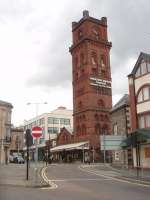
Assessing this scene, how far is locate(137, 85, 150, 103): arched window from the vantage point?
3929 cm

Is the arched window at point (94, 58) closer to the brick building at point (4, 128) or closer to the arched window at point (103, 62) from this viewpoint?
the arched window at point (103, 62)

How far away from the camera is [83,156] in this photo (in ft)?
256

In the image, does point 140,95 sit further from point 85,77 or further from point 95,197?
point 85,77

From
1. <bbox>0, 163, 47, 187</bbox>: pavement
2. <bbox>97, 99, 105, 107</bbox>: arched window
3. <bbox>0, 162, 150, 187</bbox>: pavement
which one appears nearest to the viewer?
<bbox>0, 163, 47, 187</bbox>: pavement

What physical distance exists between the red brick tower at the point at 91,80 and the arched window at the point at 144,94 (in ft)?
127

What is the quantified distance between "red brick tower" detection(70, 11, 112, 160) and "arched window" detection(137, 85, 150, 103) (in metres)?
38.6

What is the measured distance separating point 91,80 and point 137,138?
48753 millimetres

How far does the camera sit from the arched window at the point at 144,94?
3929 centimetres

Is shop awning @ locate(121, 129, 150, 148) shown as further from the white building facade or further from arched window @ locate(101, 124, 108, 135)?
the white building facade

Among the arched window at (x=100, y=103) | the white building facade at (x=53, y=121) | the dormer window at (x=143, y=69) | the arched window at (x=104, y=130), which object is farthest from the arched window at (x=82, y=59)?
the dormer window at (x=143, y=69)

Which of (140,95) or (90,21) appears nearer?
(140,95)

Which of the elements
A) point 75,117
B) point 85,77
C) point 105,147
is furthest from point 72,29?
point 105,147

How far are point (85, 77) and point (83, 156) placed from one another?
1908 cm

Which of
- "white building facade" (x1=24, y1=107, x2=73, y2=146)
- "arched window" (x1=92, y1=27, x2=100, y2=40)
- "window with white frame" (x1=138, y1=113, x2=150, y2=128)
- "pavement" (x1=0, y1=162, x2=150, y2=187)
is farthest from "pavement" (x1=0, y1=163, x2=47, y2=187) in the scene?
"white building facade" (x1=24, y1=107, x2=73, y2=146)
